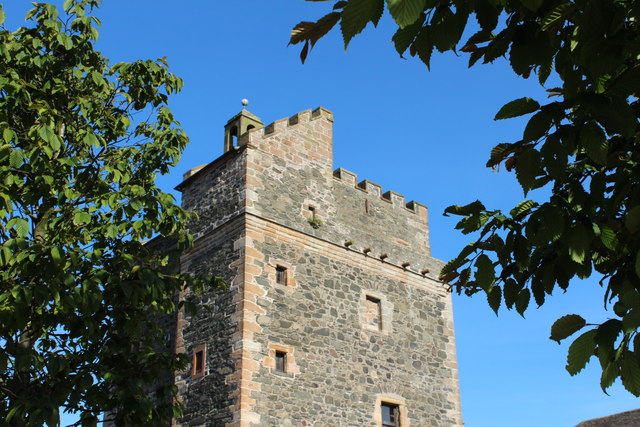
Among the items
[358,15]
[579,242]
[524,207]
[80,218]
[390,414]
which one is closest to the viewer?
[358,15]

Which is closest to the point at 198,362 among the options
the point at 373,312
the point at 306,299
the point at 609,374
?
the point at 306,299

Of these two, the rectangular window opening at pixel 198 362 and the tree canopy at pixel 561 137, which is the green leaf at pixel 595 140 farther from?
the rectangular window opening at pixel 198 362

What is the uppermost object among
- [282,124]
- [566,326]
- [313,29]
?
[282,124]

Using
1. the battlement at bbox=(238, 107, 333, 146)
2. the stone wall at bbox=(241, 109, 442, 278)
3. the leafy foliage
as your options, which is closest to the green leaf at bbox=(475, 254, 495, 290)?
the leafy foliage

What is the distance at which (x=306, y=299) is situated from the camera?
1496 centimetres

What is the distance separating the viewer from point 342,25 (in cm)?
242

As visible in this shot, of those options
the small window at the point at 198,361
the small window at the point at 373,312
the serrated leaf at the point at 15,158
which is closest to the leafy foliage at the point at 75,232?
the serrated leaf at the point at 15,158

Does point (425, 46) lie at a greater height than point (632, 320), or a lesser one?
greater

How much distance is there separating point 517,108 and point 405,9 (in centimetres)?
123

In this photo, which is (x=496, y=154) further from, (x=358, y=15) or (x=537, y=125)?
(x=358, y=15)

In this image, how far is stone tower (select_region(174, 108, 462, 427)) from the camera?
45.4 feet

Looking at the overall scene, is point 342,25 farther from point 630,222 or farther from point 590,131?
point 630,222

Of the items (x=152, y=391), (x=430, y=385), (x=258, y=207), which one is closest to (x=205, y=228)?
(x=258, y=207)

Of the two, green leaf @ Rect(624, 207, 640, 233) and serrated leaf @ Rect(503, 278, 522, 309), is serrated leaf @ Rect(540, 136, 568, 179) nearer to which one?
green leaf @ Rect(624, 207, 640, 233)
